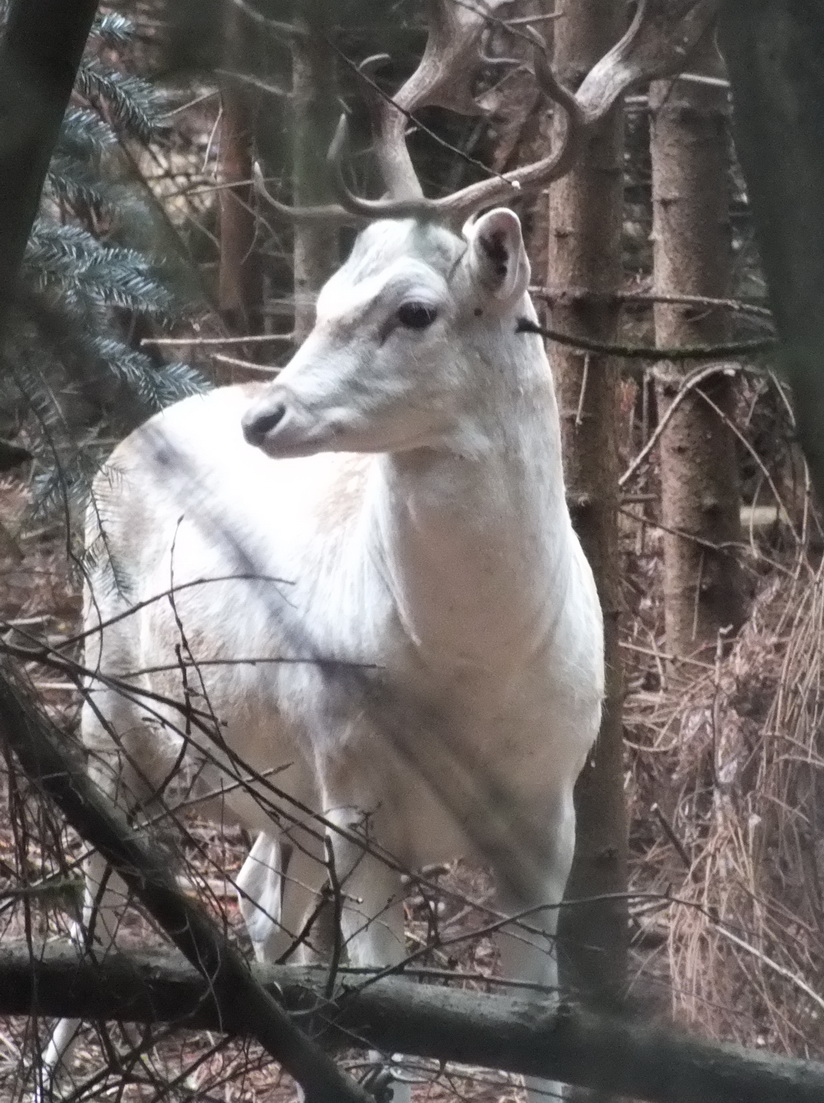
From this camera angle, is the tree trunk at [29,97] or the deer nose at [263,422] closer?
the tree trunk at [29,97]

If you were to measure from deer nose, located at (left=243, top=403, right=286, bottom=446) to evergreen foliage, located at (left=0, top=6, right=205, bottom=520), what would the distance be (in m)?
0.60

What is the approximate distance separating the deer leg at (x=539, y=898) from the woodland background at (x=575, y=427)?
14cm

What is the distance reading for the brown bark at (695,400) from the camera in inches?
202

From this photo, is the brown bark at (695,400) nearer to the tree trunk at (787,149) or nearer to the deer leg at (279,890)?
the deer leg at (279,890)

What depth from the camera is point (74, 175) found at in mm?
1394

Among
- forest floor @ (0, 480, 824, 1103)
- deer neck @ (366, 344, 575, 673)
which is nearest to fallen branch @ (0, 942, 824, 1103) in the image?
forest floor @ (0, 480, 824, 1103)

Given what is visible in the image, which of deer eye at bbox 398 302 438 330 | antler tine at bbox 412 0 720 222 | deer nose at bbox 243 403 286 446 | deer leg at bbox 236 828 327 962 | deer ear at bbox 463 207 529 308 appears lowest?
deer leg at bbox 236 828 327 962

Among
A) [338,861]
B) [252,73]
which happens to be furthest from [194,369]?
[252,73]

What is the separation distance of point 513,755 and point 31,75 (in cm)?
212

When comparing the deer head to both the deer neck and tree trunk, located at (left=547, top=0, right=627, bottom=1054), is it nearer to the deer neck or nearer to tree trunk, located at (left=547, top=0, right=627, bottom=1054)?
the deer neck

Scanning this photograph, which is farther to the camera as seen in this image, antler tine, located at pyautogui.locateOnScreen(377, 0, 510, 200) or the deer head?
the deer head

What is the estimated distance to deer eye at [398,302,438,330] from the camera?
2729mm

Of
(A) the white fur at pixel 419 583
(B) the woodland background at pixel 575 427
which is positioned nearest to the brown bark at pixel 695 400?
(B) the woodland background at pixel 575 427

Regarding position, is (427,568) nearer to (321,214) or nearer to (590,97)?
(590,97)
